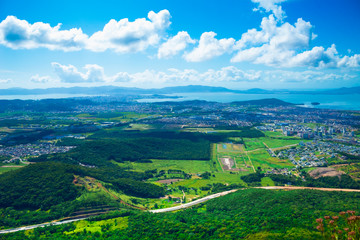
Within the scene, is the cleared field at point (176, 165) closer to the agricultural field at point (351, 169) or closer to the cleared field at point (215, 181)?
the cleared field at point (215, 181)

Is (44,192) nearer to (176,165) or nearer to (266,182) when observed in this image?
(176,165)

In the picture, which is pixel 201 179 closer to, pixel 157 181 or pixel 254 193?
pixel 157 181

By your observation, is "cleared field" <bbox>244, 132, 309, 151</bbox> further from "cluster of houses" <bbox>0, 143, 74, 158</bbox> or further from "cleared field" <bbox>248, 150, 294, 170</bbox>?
"cluster of houses" <bbox>0, 143, 74, 158</bbox>

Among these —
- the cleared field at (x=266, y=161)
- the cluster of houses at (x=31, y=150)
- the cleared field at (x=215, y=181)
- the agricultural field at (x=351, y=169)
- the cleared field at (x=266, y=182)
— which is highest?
the agricultural field at (x=351, y=169)

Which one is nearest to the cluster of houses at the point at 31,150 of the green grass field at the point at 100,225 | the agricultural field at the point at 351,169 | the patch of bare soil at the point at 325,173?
the green grass field at the point at 100,225


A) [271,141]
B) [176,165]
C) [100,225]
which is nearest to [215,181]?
[176,165]

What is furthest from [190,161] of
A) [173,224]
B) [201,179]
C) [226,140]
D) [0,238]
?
[0,238]
